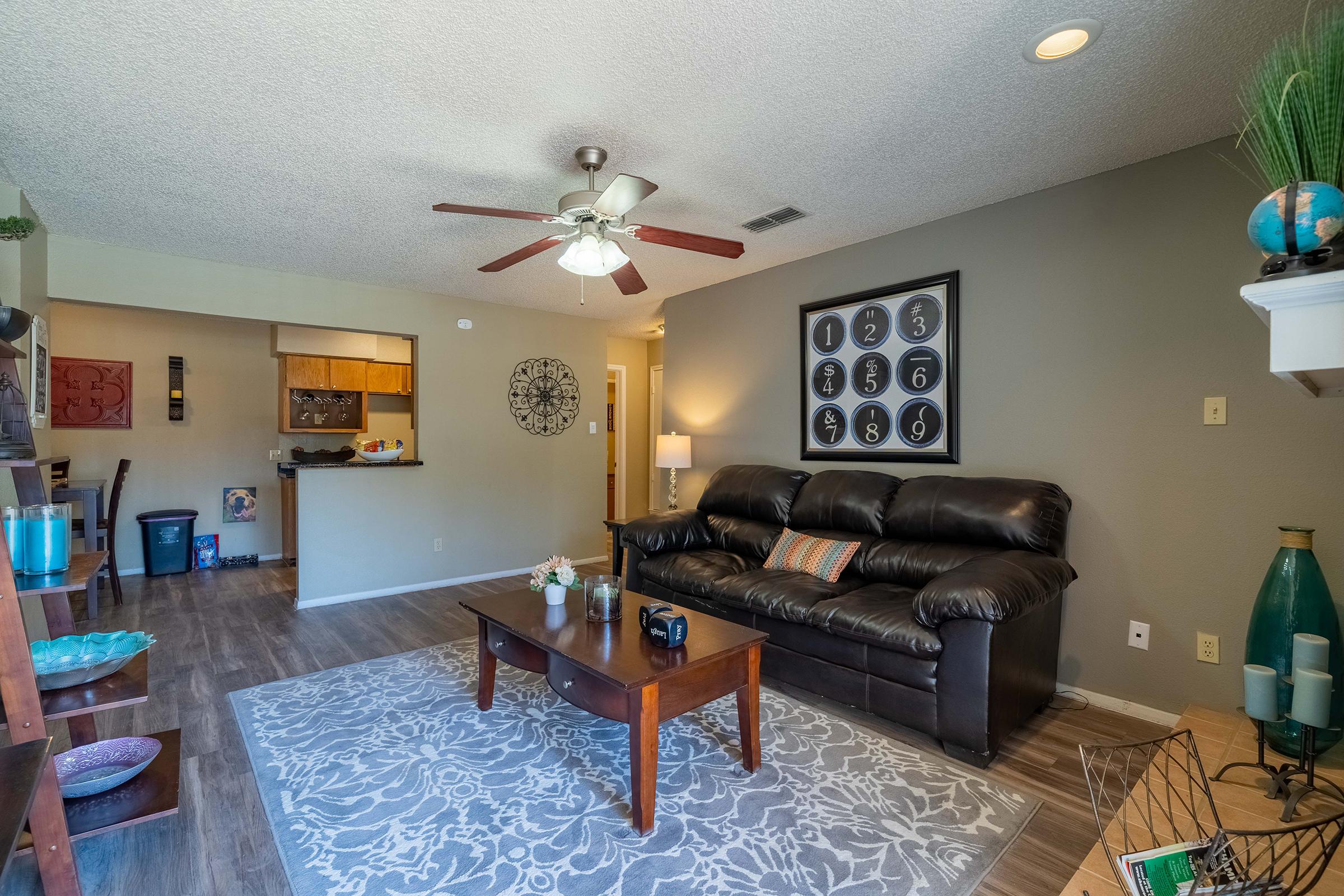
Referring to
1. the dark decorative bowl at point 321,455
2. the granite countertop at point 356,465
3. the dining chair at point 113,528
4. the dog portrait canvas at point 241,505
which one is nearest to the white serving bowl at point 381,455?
the granite countertop at point 356,465

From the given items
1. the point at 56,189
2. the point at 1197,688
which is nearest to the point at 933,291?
the point at 1197,688

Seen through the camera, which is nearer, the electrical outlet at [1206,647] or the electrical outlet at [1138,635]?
the electrical outlet at [1206,647]

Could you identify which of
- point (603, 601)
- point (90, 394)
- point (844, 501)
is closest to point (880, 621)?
point (844, 501)

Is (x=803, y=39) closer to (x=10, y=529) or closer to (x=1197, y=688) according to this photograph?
(x=10, y=529)

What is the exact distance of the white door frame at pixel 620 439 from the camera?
7.24 meters

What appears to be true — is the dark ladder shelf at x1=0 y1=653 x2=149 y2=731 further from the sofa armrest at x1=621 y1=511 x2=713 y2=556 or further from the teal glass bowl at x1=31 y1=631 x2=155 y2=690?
the sofa armrest at x1=621 y1=511 x2=713 y2=556

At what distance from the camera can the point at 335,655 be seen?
3.59 meters

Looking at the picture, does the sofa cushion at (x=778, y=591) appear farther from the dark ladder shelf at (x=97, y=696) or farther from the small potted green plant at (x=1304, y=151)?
the dark ladder shelf at (x=97, y=696)

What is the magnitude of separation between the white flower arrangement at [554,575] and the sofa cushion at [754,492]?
159 centimetres

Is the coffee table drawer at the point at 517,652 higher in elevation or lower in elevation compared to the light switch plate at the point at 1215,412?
lower

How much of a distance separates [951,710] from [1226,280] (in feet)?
6.91

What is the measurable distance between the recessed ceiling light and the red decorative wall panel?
7.13 meters

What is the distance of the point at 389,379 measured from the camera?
6688 mm

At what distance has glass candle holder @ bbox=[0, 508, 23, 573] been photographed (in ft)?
5.23
